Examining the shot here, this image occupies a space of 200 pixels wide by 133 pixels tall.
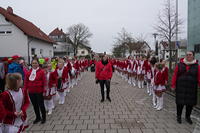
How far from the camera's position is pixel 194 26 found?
50.5 feet

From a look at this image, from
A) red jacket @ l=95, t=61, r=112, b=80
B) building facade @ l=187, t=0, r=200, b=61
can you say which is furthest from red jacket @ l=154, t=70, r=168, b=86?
building facade @ l=187, t=0, r=200, b=61

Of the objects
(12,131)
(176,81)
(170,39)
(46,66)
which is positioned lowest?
(12,131)

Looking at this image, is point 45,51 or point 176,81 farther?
Result: point 45,51

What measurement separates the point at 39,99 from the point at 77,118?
1.23 metres

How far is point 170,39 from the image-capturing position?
1766 cm

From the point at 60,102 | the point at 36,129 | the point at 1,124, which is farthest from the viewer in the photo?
the point at 60,102

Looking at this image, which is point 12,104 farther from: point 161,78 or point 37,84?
point 161,78

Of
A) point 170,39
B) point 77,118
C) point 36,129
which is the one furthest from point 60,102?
point 170,39

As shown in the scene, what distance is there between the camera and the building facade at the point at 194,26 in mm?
14846

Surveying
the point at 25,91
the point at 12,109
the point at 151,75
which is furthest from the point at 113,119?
the point at 151,75

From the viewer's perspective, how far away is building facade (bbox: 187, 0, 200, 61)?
14.8 m

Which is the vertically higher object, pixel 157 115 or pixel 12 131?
pixel 12 131

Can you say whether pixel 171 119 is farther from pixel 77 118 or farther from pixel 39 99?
pixel 39 99

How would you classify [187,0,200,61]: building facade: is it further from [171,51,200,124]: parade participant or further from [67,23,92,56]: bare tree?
[67,23,92,56]: bare tree
